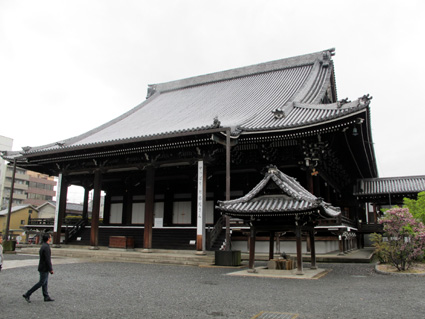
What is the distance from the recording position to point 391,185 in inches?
932

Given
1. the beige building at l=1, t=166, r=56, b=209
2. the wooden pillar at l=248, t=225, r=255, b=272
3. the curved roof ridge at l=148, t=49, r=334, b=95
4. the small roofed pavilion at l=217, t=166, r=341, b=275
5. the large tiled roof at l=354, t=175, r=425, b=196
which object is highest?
the curved roof ridge at l=148, t=49, r=334, b=95

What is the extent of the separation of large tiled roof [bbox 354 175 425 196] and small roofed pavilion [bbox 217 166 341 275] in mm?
12524

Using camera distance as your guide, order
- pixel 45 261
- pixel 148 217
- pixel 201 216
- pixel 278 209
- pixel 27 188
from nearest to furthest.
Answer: pixel 45 261
pixel 278 209
pixel 201 216
pixel 148 217
pixel 27 188

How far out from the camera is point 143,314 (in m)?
6.23

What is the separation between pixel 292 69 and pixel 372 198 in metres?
11.2

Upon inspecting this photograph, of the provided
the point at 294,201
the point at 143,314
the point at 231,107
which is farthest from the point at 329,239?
the point at 143,314

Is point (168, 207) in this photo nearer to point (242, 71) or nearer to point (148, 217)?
point (148, 217)

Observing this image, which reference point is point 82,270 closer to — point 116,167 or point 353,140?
point 116,167

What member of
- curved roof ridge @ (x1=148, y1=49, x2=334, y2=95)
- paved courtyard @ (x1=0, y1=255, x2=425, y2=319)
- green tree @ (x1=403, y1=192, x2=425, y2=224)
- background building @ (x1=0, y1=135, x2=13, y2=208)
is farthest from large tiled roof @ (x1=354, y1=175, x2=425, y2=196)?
background building @ (x1=0, y1=135, x2=13, y2=208)

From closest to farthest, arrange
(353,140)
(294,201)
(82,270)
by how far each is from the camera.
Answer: (294,201) < (82,270) < (353,140)

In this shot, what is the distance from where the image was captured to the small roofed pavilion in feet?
36.2

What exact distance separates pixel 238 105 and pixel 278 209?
13.3 m

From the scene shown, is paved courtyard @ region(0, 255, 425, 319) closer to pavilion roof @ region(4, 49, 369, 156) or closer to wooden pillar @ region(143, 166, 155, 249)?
wooden pillar @ region(143, 166, 155, 249)

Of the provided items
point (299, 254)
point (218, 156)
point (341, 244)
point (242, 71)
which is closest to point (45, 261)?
point (299, 254)
